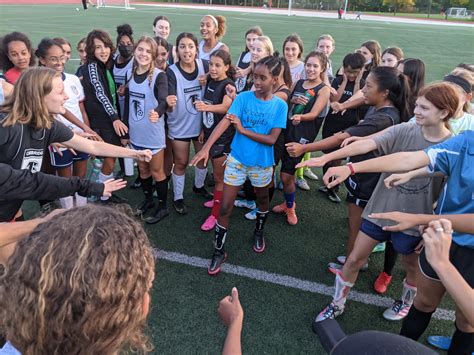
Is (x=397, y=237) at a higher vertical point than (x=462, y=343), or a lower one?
higher

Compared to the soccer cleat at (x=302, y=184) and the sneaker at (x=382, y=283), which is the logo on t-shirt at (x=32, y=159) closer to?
the sneaker at (x=382, y=283)

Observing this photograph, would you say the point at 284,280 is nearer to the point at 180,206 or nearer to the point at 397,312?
the point at 397,312

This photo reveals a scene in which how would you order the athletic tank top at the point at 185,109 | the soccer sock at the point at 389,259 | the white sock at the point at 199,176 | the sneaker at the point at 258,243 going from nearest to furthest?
the soccer sock at the point at 389,259, the sneaker at the point at 258,243, the athletic tank top at the point at 185,109, the white sock at the point at 199,176

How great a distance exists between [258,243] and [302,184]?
5.89ft

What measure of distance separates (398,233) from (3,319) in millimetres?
2538

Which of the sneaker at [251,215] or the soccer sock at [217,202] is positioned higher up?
the soccer sock at [217,202]

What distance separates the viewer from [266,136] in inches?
138

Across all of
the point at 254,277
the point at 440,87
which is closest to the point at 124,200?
the point at 254,277

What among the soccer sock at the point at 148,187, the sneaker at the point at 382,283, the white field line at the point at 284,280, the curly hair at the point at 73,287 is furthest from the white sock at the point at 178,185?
the curly hair at the point at 73,287

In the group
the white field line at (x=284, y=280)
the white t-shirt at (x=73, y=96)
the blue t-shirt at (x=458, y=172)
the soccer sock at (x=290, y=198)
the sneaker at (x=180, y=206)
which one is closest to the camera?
the blue t-shirt at (x=458, y=172)

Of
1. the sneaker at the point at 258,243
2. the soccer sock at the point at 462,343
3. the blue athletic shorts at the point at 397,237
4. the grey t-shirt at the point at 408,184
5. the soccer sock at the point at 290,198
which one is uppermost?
the grey t-shirt at the point at 408,184

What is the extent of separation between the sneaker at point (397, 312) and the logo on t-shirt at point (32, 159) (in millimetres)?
3135

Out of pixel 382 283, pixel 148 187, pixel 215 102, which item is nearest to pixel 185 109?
pixel 215 102

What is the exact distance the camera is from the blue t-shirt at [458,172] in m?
2.04
